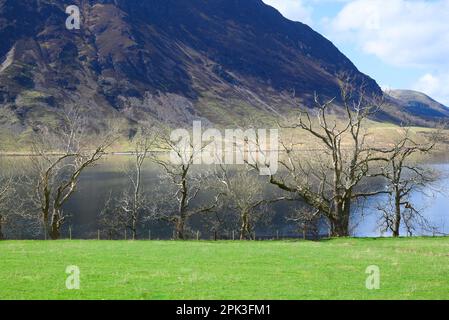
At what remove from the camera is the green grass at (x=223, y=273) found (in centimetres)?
1717

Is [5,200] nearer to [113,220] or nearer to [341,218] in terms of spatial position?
[113,220]

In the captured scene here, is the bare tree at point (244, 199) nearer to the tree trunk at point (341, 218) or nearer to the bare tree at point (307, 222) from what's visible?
the bare tree at point (307, 222)

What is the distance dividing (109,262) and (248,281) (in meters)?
7.82

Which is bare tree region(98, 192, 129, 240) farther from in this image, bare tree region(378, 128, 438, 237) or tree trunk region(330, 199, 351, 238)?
bare tree region(378, 128, 438, 237)

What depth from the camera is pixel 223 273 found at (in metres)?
21.0

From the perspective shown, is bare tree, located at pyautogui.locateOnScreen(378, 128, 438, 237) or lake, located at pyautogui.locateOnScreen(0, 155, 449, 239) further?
lake, located at pyautogui.locateOnScreen(0, 155, 449, 239)

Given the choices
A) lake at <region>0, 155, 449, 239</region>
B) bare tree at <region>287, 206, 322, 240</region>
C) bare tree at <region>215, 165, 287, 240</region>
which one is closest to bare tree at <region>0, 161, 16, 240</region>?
lake at <region>0, 155, 449, 239</region>

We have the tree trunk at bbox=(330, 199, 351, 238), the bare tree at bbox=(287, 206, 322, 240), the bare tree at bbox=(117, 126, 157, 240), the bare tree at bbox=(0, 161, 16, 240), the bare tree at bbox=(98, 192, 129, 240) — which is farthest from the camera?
the bare tree at bbox=(98, 192, 129, 240)

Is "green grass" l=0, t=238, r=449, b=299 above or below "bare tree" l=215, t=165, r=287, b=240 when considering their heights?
below

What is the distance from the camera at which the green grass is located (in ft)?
56.3

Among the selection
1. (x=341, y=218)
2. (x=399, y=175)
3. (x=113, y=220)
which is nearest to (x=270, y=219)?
(x=113, y=220)

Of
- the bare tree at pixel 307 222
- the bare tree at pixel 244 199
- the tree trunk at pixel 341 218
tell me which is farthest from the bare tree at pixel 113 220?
the tree trunk at pixel 341 218

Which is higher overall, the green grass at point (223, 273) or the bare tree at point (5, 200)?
the bare tree at point (5, 200)
